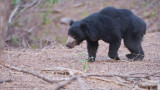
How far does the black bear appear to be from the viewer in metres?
6.69

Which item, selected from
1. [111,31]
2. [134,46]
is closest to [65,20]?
[134,46]

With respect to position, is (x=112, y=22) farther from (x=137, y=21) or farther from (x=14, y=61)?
(x=14, y=61)

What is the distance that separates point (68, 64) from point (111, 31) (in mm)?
1258

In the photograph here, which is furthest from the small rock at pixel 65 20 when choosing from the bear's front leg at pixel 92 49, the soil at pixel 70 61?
the bear's front leg at pixel 92 49

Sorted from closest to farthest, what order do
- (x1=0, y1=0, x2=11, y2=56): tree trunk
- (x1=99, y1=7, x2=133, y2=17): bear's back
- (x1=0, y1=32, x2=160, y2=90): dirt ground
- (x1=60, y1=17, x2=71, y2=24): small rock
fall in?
(x1=0, y1=0, x2=11, y2=56): tree trunk → (x1=0, y1=32, x2=160, y2=90): dirt ground → (x1=99, y1=7, x2=133, y2=17): bear's back → (x1=60, y1=17, x2=71, y2=24): small rock

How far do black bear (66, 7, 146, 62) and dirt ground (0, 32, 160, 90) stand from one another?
28cm

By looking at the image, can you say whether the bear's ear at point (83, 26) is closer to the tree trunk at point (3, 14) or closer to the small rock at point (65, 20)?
the tree trunk at point (3, 14)

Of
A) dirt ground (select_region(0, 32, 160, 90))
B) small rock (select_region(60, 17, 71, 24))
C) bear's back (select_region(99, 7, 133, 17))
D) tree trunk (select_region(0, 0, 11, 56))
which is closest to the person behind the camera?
tree trunk (select_region(0, 0, 11, 56))

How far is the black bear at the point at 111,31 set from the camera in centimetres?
669

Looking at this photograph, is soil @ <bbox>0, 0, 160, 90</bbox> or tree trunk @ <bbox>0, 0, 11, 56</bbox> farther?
soil @ <bbox>0, 0, 160, 90</bbox>

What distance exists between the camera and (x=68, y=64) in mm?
6172

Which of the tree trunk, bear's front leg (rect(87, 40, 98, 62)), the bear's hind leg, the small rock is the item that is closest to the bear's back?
the bear's hind leg

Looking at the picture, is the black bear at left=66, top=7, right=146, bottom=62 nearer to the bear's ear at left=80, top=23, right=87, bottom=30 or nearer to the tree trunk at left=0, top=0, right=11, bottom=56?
the bear's ear at left=80, top=23, right=87, bottom=30

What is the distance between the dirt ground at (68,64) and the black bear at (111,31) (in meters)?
0.28
